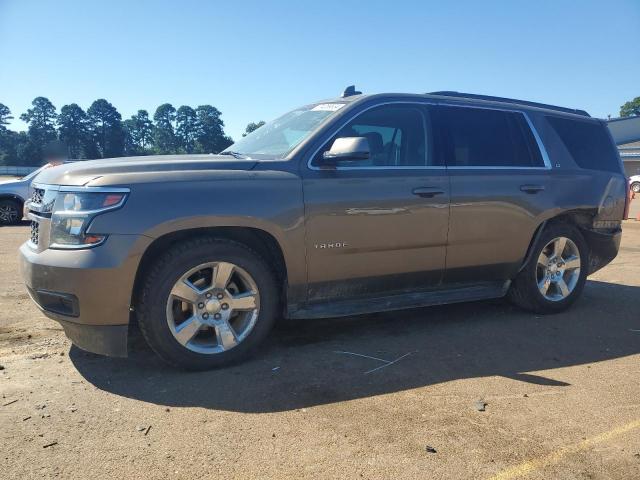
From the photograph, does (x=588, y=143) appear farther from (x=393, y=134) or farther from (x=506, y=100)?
(x=393, y=134)

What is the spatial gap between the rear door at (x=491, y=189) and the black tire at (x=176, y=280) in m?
1.70

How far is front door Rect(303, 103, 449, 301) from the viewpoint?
3.83 m

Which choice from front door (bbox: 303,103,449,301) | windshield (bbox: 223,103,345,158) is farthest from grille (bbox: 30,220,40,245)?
front door (bbox: 303,103,449,301)

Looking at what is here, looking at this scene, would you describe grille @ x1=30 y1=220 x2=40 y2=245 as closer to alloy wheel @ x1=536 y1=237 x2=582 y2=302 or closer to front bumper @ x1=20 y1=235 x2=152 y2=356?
front bumper @ x1=20 y1=235 x2=152 y2=356

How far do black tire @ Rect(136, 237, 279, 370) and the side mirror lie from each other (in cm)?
94

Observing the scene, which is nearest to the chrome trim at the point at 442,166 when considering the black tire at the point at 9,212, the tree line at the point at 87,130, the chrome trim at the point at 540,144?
the chrome trim at the point at 540,144

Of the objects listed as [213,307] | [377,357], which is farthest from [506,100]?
[213,307]

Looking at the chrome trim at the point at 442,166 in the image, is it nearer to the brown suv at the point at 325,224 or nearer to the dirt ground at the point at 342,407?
the brown suv at the point at 325,224

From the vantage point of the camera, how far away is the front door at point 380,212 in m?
3.83

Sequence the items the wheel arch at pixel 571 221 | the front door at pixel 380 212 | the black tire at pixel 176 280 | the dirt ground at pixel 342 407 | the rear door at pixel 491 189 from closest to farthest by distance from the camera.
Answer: the dirt ground at pixel 342 407, the black tire at pixel 176 280, the front door at pixel 380 212, the rear door at pixel 491 189, the wheel arch at pixel 571 221

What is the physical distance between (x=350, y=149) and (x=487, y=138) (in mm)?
1751

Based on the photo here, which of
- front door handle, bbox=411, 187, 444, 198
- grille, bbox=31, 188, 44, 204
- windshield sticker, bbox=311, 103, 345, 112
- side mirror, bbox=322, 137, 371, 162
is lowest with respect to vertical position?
front door handle, bbox=411, 187, 444, 198

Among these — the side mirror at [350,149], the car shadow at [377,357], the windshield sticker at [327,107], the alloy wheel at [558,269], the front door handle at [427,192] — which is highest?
the windshield sticker at [327,107]

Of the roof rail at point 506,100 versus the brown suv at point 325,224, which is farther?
the roof rail at point 506,100
